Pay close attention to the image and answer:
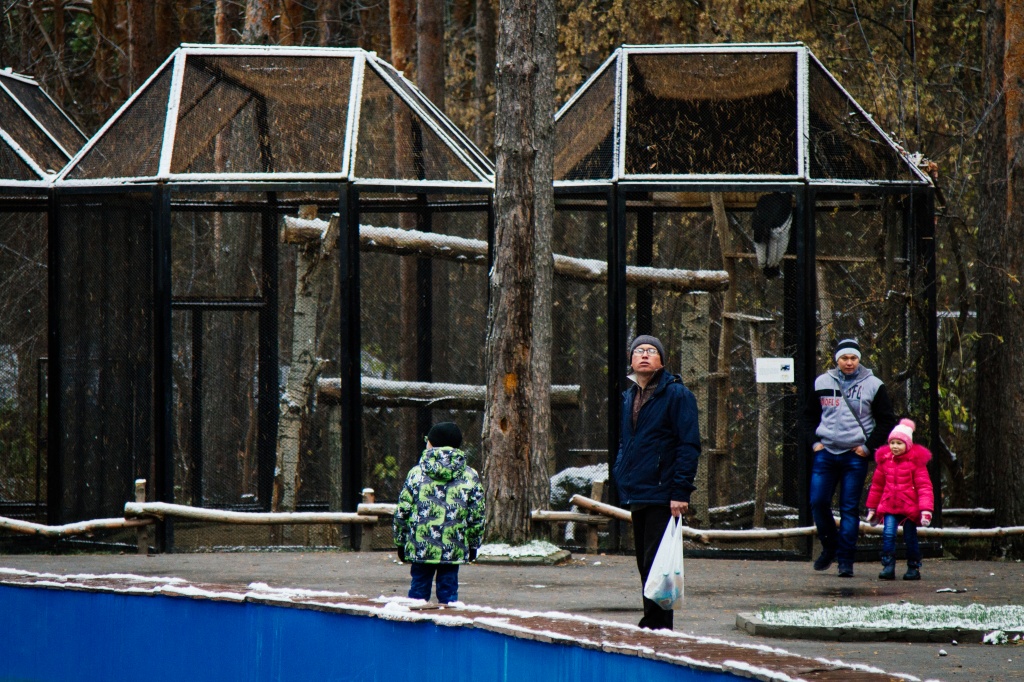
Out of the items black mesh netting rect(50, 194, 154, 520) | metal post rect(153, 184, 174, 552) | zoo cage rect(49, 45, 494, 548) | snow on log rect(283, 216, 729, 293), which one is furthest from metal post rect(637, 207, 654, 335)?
black mesh netting rect(50, 194, 154, 520)

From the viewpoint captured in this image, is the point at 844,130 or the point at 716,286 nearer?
the point at 844,130

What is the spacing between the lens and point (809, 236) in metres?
Answer: 11.2

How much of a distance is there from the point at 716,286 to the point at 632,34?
7939 mm

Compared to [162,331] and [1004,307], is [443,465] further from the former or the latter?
[1004,307]

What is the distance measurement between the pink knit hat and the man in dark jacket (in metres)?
3.41

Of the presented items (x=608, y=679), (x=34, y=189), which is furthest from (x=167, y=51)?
(x=608, y=679)

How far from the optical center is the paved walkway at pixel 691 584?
7.12 m

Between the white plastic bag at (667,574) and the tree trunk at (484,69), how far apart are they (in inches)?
635

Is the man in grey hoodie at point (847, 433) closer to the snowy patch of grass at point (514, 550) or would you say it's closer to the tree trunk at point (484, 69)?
the snowy patch of grass at point (514, 550)

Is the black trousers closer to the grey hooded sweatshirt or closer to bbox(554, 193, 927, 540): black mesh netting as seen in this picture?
the grey hooded sweatshirt

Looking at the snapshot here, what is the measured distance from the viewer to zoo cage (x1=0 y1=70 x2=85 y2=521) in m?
12.4

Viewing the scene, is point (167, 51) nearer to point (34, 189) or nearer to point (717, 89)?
point (34, 189)

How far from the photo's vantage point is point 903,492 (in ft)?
32.9

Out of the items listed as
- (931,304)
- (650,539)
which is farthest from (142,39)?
(650,539)
